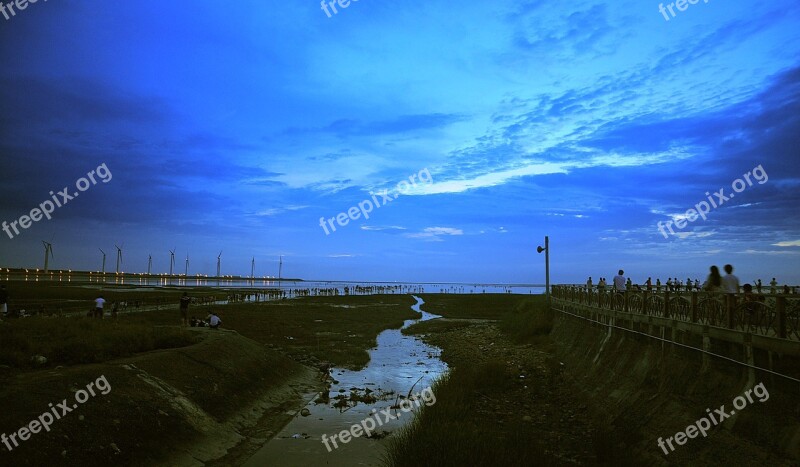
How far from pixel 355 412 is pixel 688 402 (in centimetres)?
1055

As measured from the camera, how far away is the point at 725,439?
9.52 meters

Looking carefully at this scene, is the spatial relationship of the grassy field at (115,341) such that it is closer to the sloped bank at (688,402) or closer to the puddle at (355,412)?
the puddle at (355,412)

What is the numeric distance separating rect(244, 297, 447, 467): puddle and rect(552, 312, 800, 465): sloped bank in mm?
6219

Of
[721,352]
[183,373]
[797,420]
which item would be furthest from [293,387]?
[797,420]

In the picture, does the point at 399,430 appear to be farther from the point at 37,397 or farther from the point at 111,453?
the point at 37,397

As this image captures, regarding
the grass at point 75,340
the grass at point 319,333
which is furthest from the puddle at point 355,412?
the grass at point 75,340

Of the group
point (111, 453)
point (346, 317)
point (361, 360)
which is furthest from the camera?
point (346, 317)

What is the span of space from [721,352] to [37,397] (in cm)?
1695

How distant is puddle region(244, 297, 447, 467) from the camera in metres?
13.0

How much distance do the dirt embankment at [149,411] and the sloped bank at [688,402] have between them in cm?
1062

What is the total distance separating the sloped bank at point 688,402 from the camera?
29.1 feet

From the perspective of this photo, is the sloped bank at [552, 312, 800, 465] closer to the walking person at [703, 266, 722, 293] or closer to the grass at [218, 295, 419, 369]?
the walking person at [703, 266, 722, 293]

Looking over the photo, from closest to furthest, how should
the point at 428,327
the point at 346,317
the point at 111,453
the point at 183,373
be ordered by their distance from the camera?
the point at 111,453
the point at 183,373
the point at 428,327
the point at 346,317

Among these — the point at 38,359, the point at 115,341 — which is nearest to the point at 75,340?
the point at 115,341
